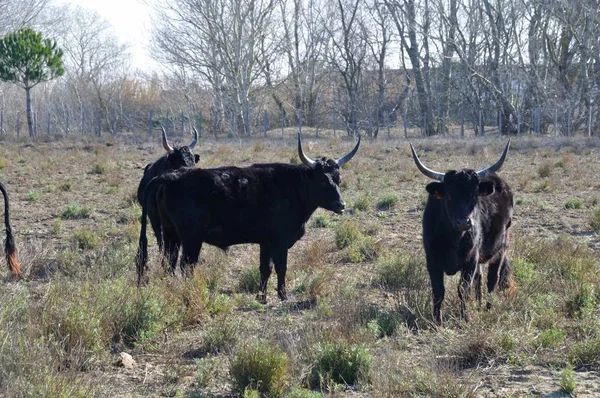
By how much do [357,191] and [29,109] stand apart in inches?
1100

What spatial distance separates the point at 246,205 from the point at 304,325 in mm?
2459

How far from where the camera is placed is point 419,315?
6.79m

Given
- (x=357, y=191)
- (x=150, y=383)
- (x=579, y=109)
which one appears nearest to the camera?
(x=150, y=383)

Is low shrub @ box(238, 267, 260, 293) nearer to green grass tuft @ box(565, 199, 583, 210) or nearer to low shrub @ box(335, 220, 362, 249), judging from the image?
low shrub @ box(335, 220, 362, 249)

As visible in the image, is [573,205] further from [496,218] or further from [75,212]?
[75,212]

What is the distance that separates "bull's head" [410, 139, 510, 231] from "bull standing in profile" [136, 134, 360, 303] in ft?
7.04

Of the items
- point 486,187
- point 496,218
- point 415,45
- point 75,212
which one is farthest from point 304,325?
point 415,45

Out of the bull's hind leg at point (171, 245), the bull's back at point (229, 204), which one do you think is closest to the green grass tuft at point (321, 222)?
the bull's back at point (229, 204)

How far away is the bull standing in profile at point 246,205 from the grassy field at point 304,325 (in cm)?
37

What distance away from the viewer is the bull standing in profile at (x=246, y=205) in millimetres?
8273

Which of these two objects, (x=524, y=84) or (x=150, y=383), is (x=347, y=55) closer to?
(x=524, y=84)

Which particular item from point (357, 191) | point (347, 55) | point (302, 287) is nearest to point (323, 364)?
point (302, 287)

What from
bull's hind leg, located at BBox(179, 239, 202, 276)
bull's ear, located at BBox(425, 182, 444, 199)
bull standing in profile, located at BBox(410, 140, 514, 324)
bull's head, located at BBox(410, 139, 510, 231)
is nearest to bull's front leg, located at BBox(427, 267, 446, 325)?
bull standing in profile, located at BBox(410, 140, 514, 324)

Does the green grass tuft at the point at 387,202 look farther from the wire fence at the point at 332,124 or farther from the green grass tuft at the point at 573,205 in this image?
the wire fence at the point at 332,124
